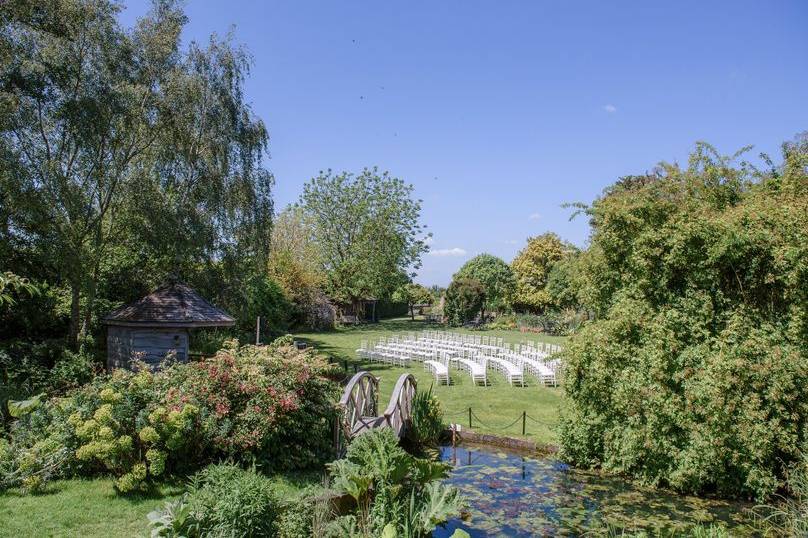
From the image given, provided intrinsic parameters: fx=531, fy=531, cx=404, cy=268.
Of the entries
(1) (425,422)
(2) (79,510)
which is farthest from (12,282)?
(1) (425,422)

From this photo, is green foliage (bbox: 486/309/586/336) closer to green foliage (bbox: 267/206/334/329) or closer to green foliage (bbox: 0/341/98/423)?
green foliage (bbox: 267/206/334/329)

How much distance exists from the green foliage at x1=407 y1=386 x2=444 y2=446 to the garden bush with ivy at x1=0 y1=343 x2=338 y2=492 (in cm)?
214

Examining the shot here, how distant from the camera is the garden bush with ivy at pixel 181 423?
23.4ft

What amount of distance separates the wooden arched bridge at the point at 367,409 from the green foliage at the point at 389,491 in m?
1.56

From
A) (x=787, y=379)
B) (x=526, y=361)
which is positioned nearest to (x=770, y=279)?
(x=787, y=379)

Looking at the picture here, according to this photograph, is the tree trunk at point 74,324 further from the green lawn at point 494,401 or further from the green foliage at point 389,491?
the green foliage at point 389,491

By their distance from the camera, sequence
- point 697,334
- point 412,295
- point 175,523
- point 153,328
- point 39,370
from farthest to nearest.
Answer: point 412,295 < point 153,328 < point 39,370 < point 697,334 < point 175,523

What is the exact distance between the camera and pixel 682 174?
9664mm

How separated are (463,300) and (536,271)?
6.95 m

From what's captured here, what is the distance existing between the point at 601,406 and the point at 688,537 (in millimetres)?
3501

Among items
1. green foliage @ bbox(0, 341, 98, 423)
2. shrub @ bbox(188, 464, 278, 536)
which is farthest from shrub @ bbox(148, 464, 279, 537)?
green foliage @ bbox(0, 341, 98, 423)

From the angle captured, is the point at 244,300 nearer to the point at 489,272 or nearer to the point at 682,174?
the point at 682,174

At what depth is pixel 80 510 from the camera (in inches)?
254

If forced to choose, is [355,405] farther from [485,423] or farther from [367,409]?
[485,423]
